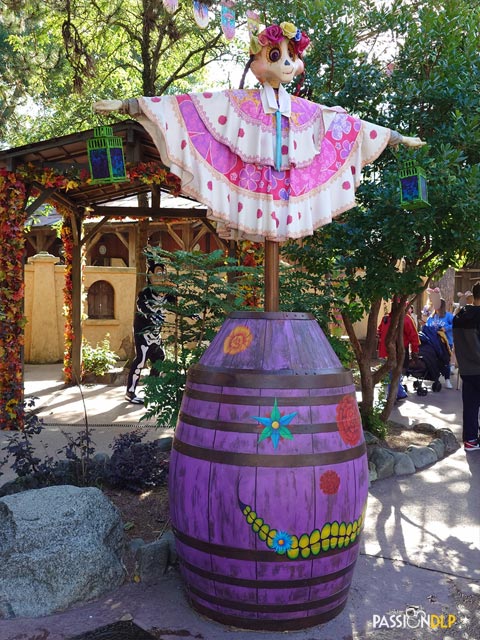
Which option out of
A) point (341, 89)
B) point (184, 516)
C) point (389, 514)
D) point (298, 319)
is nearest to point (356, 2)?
point (341, 89)

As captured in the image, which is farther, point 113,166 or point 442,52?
point 442,52

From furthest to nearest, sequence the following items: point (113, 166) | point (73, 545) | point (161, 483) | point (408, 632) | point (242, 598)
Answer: point (161, 483) → point (113, 166) → point (73, 545) → point (408, 632) → point (242, 598)

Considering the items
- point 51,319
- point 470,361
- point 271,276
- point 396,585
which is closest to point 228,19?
point 271,276

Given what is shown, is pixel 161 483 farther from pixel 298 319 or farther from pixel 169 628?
pixel 298 319

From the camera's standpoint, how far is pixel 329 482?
252 cm

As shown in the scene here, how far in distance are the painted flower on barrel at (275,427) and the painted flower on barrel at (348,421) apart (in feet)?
0.83

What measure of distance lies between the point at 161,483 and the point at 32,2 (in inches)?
308

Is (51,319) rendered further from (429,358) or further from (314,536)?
(314,536)

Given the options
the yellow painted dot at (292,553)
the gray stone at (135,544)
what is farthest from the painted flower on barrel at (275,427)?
the gray stone at (135,544)

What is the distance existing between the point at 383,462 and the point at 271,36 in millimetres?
3539

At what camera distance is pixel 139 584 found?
3168mm

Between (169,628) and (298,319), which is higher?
(298,319)

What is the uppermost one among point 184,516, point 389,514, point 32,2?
point 32,2

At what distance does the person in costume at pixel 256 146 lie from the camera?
3047mm
